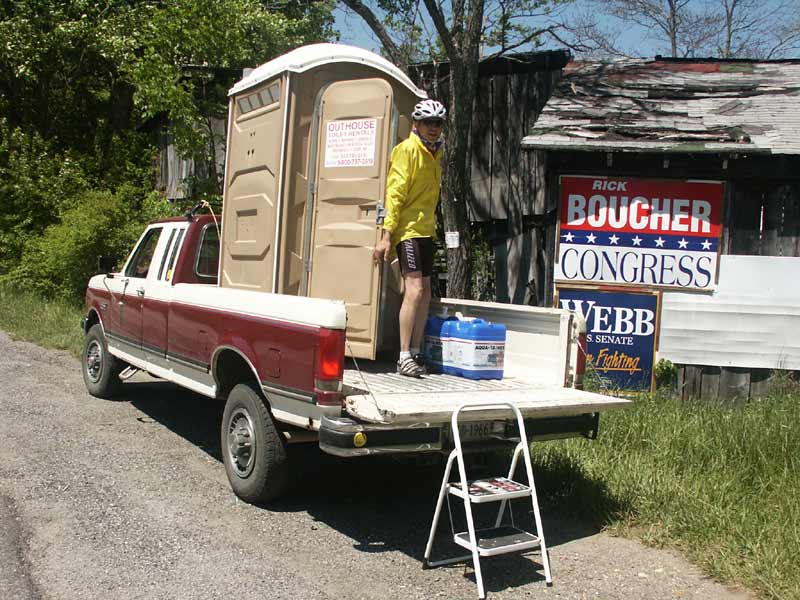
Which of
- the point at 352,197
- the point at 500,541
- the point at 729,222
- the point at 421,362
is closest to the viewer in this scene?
the point at 500,541

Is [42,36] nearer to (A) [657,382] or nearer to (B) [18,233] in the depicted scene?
(B) [18,233]

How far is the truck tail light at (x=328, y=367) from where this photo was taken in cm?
470

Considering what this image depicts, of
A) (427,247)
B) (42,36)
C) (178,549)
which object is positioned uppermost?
(42,36)

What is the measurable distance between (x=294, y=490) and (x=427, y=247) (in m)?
1.98

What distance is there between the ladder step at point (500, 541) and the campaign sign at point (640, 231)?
5424 millimetres

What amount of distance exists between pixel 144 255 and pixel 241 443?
3.10 m

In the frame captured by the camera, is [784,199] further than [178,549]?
Yes

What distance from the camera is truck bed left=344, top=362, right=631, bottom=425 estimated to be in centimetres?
454

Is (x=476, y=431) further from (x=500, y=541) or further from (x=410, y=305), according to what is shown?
(x=410, y=305)

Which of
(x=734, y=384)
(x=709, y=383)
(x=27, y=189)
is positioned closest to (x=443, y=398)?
(x=709, y=383)

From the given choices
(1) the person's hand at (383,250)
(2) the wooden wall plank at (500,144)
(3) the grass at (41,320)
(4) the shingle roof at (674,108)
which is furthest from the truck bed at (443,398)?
(3) the grass at (41,320)

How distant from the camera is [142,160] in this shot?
20578mm

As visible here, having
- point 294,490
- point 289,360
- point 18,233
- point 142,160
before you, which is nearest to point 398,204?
point 289,360

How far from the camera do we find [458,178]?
32.8 feet
